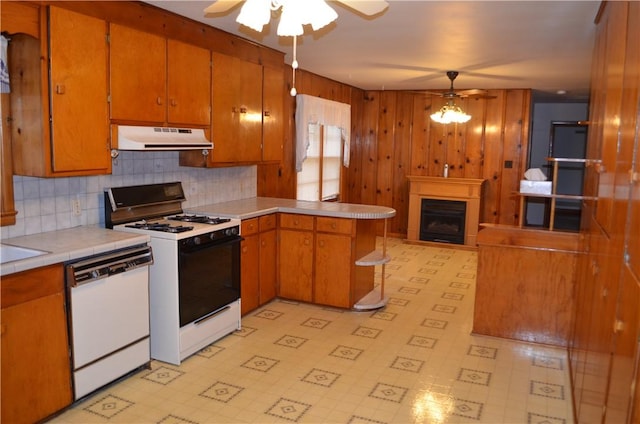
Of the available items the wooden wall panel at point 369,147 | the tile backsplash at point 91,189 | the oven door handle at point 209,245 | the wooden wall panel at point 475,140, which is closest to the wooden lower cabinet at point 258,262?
the oven door handle at point 209,245

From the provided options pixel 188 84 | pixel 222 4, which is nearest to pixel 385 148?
pixel 188 84

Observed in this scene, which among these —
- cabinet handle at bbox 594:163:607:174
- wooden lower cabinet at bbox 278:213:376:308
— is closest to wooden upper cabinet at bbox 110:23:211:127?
wooden lower cabinet at bbox 278:213:376:308

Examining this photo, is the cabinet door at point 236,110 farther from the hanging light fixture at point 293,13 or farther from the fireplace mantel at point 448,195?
the fireplace mantel at point 448,195

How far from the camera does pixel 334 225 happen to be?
4.50 meters

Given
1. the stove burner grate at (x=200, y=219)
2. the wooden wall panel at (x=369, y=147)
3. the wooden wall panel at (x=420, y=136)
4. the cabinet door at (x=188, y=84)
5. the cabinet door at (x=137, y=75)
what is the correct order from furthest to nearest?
1. the wooden wall panel at (x=369, y=147)
2. the wooden wall panel at (x=420, y=136)
3. the stove burner grate at (x=200, y=219)
4. the cabinet door at (x=188, y=84)
5. the cabinet door at (x=137, y=75)

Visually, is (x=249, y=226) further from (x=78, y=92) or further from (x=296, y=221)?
(x=78, y=92)

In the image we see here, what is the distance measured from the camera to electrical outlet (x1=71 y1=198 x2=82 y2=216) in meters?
3.38

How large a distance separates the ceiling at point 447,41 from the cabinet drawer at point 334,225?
156 centimetres

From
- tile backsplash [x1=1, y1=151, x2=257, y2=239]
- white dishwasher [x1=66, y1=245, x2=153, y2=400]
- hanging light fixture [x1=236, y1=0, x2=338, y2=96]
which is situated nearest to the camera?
hanging light fixture [x1=236, y1=0, x2=338, y2=96]

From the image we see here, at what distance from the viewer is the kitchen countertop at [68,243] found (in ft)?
→ 8.25

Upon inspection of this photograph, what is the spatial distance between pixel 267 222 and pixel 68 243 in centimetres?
190

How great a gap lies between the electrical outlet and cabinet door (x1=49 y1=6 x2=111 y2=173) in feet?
1.14

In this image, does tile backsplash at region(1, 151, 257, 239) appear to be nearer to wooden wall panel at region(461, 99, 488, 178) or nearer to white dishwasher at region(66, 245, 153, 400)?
white dishwasher at region(66, 245, 153, 400)

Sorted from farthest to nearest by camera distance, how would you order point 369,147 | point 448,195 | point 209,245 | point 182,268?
point 369,147 → point 448,195 → point 209,245 → point 182,268
